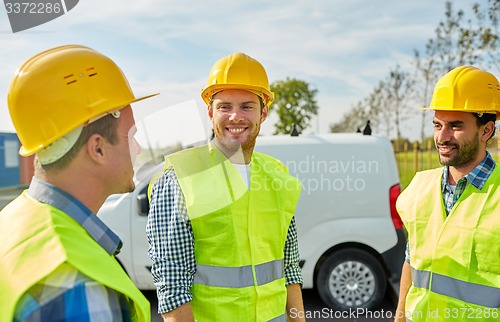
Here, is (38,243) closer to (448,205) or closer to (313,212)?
(448,205)

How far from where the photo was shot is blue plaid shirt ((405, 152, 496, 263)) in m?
2.30

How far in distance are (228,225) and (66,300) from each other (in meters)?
0.99

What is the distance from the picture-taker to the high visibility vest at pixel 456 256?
2139 mm

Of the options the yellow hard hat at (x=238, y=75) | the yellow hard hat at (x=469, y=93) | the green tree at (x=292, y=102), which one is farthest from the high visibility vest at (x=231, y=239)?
the green tree at (x=292, y=102)

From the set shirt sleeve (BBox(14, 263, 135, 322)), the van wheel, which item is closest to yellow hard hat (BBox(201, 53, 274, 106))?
shirt sleeve (BBox(14, 263, 135, 322))

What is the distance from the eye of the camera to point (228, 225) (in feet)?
6.48

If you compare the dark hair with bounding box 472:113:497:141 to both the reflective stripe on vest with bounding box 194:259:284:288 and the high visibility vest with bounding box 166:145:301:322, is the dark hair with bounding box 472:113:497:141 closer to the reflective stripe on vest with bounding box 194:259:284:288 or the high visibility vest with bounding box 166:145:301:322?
the high visibility vest with bounding box 166:145:301:322

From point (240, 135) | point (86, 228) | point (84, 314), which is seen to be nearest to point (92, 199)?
point (86, 228)

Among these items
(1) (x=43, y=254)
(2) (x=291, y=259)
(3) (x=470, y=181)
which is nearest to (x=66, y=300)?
(1) (x=43, y=254)

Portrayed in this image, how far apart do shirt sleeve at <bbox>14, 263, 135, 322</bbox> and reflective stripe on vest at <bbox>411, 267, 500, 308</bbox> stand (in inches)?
68.0

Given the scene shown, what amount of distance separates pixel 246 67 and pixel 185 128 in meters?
0.51

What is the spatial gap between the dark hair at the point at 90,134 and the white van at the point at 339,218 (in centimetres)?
376

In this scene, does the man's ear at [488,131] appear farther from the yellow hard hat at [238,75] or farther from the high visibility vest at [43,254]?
the high visibility vest at [43,254]

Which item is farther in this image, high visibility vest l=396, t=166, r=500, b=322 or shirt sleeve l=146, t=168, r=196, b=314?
high visibility vest l=396, t=166, r=500, b=322
